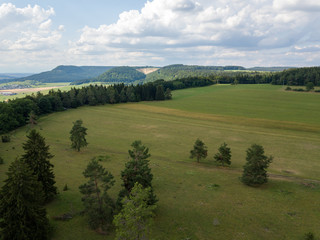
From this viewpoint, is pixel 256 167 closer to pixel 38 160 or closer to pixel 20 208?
pixel 20 208

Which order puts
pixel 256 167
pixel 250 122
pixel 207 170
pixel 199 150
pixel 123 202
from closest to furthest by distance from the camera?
pixel 123 202
pixel 256 167
pixel 207 170
pixel 199 150
pixel 250 122

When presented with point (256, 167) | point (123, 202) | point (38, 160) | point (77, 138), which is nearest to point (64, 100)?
point (77, 138)

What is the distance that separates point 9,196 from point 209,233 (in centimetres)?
2230

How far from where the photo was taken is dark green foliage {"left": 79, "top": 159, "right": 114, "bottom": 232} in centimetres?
2469

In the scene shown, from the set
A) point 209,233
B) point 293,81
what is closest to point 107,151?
point 209,233

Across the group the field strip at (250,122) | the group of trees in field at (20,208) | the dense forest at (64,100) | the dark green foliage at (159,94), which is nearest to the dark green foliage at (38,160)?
the group of trees in field at (20,208)

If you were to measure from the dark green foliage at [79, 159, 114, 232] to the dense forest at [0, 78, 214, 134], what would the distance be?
6013 cm

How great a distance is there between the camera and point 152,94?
152m

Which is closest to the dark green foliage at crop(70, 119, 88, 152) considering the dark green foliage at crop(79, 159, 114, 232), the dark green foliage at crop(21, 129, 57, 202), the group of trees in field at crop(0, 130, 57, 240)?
the dark green foliage at crop(21, 129, 57, 202)

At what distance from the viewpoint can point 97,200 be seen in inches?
998

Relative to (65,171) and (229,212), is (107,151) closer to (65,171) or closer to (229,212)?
(65,171)

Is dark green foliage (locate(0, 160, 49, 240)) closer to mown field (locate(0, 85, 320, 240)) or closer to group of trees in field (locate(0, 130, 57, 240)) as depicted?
group of trees in field (locate(0, 130, 57, 240))

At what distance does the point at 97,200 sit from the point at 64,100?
347 ft

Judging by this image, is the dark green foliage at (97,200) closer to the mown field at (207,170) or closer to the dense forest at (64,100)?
the mown field at (207,170)
